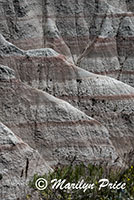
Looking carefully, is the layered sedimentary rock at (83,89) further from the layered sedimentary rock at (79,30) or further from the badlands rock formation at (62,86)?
the layered sedimentary rock at (79,30)

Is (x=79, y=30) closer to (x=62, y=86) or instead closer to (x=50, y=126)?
(x=62, y=86)

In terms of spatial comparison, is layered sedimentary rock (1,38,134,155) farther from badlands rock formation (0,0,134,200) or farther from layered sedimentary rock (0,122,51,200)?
layered sedimentary rock (0,122,51,200)

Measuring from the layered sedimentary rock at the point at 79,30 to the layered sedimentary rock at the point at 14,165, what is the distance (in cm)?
1736

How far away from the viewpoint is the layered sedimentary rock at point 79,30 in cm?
3800

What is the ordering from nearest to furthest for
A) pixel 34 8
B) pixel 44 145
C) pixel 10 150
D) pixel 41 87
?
1. pixel 10 150
2. pixel 44 145
3. pixel 41 87
4. pixel 34 8

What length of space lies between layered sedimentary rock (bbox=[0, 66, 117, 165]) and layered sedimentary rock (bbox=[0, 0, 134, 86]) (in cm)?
1127

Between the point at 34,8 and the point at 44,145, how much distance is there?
730 inches

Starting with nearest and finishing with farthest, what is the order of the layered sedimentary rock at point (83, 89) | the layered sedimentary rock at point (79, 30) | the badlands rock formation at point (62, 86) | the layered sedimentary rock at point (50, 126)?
1. the badlands rock formation at point (62, 86)
2. the layered sedimentary rock at point (50, 126)
3. the layered sedimentary rock at point (83, 89)
4. the layered sedimentary rock at point (79, 30)

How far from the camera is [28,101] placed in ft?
86.6

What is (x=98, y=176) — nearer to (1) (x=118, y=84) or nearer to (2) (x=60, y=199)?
(2) (x=60, y=199)

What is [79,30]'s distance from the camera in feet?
133

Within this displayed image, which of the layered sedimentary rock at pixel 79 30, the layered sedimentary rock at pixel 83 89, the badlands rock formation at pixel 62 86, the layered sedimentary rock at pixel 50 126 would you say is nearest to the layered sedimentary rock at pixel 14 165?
the badlands rock formation at pixel 62 86

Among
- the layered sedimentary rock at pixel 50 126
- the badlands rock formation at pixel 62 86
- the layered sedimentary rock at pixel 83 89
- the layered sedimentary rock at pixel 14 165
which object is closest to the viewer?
the layered sedimentary rock at pixel 14 165

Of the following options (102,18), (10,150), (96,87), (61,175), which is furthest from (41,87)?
(61,175)
